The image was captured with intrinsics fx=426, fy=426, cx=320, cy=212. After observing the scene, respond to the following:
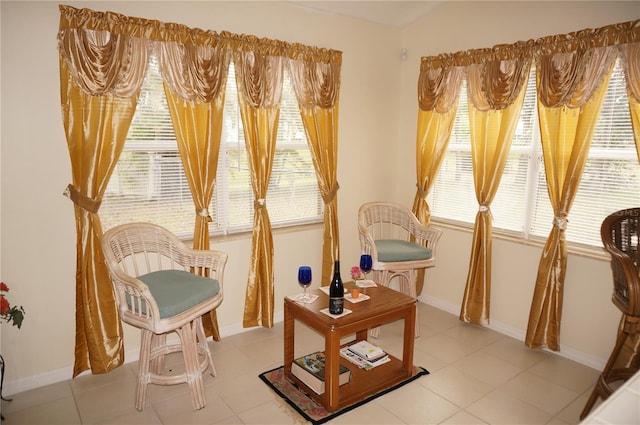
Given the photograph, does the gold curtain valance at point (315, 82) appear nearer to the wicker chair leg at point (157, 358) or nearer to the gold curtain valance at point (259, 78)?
the gold curtain valance at point (259, 78)

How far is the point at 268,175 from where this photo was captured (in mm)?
3406

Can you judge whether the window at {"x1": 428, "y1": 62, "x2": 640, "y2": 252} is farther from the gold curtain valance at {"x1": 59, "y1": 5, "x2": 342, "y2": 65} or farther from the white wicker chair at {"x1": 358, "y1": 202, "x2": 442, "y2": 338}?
the gold curtain valance at {"x1": 59, "y1": 5, "x2": 342, "y2": 65}

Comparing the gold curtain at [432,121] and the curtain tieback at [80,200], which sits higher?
the gold curtain at [432,121]

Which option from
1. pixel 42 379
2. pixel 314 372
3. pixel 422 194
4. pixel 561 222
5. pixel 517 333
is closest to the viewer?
pixel 314 372

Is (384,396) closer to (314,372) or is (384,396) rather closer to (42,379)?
(314,372)

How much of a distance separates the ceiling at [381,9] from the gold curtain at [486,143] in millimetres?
811

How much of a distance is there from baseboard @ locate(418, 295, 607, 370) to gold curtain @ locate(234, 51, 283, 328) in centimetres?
168

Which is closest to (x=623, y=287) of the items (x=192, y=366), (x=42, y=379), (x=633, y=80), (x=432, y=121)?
(x=633, y=80)

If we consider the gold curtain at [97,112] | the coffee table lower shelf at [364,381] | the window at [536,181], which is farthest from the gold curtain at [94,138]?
the window at [536,181]

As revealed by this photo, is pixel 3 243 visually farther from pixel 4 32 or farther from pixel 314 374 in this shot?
pixel 314 374

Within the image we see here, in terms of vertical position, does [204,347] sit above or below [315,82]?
below

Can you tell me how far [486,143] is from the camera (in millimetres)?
3533

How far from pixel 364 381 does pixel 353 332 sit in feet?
1.48

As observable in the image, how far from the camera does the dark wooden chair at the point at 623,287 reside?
A: 2205 millimetres
